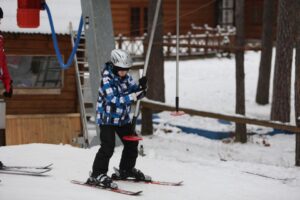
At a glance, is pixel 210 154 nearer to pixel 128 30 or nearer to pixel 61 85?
pixel 61 85

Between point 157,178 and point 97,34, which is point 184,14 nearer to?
point 97,34

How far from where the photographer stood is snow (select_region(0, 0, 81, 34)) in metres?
17.5

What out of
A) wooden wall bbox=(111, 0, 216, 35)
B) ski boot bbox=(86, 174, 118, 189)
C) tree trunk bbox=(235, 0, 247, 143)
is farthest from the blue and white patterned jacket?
wooden wall bbox=(111, 0, 216, 35)

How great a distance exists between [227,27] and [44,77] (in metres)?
21.0

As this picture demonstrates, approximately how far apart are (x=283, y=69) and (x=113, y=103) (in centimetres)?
1171

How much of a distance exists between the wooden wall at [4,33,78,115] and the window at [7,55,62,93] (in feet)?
0.64

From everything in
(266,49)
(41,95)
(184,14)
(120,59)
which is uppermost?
(184,14)

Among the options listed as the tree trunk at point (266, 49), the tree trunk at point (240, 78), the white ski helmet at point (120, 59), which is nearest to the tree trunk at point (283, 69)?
the tree trunk at point (240, 78)

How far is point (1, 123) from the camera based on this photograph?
1097 cm

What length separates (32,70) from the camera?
60.2 ft

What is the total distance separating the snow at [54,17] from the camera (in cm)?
1748

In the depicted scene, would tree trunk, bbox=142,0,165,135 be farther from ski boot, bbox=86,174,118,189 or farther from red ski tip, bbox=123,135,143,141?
ski boot, bbox=86,174,118,189

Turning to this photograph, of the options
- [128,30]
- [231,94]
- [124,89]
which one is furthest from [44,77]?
[128,30]

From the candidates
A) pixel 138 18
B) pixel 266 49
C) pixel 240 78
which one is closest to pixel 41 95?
pixel 240 78
